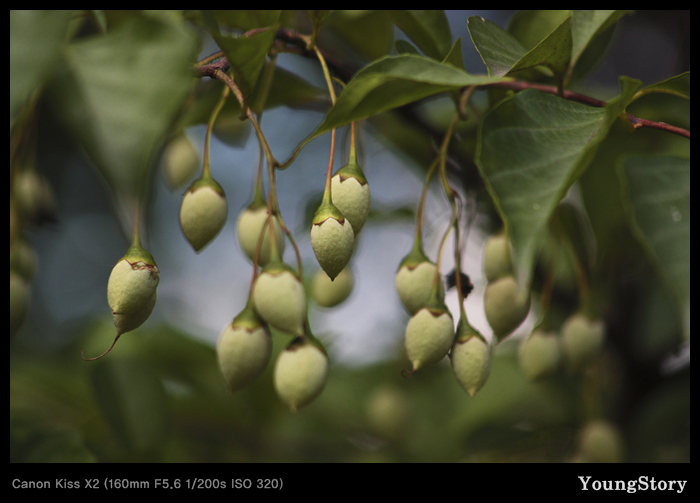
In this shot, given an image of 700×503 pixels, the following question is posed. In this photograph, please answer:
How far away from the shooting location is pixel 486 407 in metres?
1.22

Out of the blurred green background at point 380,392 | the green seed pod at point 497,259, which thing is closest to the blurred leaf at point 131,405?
the blurred green background at point 380,392

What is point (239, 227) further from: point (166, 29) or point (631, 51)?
point (631, 51)

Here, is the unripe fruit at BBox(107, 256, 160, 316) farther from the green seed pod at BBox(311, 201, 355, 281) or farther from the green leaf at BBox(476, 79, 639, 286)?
the green leaf at BBox(476, 79, 639, 286)

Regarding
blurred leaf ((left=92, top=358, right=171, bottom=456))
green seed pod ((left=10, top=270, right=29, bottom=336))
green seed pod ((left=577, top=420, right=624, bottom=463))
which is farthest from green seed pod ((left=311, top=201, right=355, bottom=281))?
green seed pod ((left=577, top=420, right=624, bottom=463))

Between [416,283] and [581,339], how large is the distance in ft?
1.06

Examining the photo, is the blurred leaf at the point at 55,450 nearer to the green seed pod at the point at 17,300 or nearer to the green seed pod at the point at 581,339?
the green seed pod at the point at 17,300

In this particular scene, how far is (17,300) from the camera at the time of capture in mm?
603

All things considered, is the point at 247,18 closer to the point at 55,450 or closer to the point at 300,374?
the point at 300,374

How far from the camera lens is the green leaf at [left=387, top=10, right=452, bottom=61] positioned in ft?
1.95

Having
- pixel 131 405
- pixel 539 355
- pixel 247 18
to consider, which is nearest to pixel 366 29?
pixel 247 18

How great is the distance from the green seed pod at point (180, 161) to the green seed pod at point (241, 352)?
37 cm

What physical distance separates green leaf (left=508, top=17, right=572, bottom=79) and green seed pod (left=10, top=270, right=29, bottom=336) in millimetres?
524

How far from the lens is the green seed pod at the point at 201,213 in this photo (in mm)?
527

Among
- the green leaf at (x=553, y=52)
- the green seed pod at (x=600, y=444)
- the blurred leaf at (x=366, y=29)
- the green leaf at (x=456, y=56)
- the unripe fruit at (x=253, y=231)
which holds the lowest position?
the green seed pod at (x=600, y=444)
